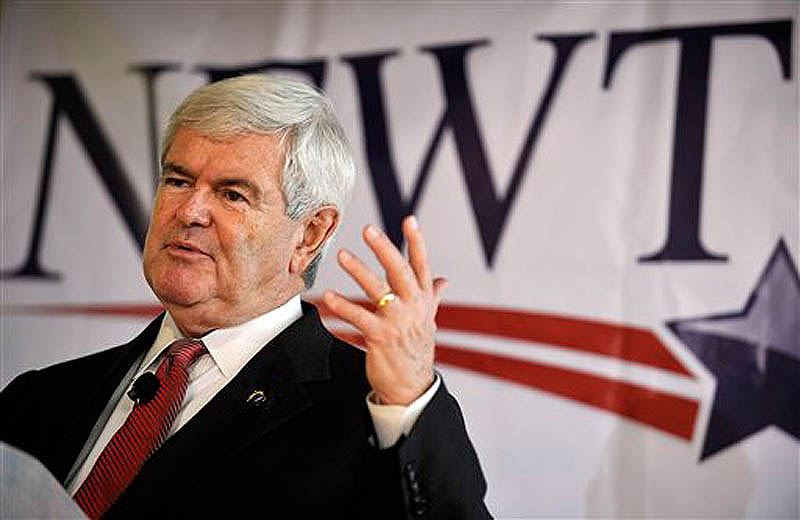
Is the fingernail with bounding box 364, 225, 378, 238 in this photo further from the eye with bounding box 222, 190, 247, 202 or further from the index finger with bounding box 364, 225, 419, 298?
the eye with bounding box 222, 190, 247, 202

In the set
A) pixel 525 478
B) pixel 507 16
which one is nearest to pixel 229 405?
pixel 525 478

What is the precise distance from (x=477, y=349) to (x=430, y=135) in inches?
23.3

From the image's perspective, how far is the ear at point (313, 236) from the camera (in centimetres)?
194

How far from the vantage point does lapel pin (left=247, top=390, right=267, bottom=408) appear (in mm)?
1720

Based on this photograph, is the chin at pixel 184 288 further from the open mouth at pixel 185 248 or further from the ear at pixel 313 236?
the ear at pixel 313 236

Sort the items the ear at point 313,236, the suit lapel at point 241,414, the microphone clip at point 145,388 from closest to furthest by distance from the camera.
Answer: the suit lapel at point 241,414 → the microphone clip at point 145,388 → the ear at point 313,236

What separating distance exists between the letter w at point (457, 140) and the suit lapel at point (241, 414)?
1347mm

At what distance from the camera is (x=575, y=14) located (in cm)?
308

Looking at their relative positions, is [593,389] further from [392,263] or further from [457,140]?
[392,263]

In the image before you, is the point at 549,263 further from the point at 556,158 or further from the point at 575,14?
the point at 575,14

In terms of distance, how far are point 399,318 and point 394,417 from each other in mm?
138

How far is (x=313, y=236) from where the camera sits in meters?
1.96

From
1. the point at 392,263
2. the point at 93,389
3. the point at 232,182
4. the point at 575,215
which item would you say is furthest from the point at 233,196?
the point at 575,215

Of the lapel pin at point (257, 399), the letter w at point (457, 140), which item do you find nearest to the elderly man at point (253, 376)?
the lapel pin at point (257, 399)
